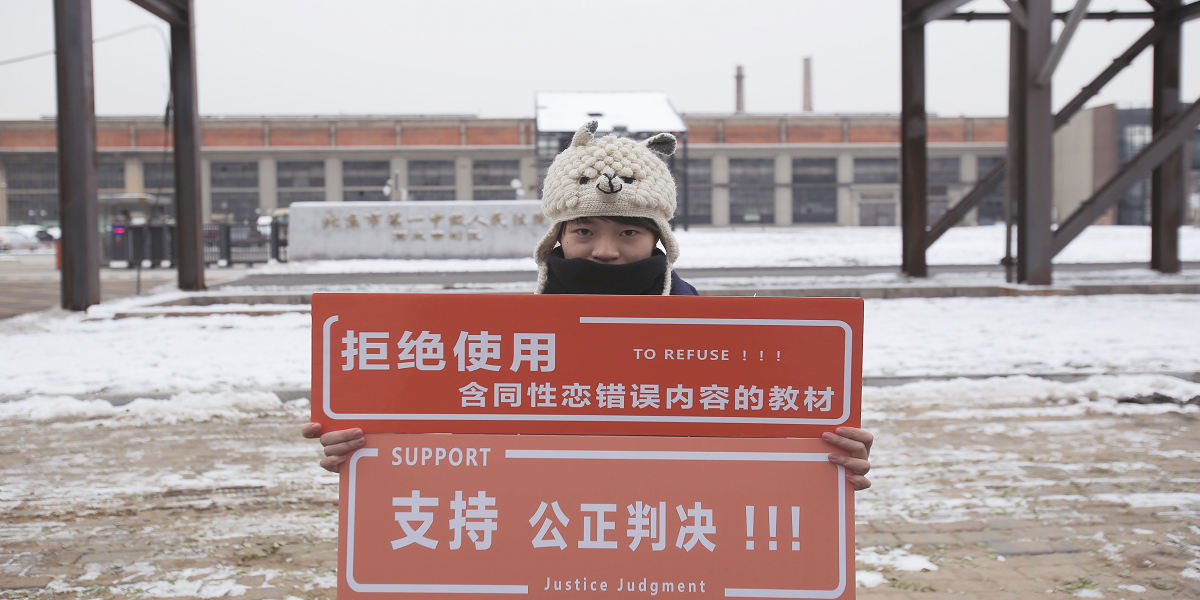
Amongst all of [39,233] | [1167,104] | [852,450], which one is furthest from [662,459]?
[39,233]

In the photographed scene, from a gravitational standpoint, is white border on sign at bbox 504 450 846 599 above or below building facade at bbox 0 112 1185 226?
below

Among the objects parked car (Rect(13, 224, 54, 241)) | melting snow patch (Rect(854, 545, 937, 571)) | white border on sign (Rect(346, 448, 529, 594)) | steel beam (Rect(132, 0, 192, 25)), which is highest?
steel beam (Rect(132, 0, 192, 25))

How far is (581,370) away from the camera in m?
2.03

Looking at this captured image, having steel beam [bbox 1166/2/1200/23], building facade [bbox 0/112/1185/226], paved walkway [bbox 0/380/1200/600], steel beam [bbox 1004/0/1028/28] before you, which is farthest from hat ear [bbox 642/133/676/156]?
building facade [bbox 0/112/1185/226]

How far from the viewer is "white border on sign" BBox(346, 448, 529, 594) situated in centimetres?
198

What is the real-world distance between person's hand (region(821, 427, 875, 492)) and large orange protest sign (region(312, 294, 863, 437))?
0.10ft

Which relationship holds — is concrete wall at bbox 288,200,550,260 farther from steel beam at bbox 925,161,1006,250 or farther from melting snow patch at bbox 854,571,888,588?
melting snow patch at bbox 854,571,888,588

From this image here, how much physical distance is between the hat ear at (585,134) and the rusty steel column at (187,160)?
13.8 meters

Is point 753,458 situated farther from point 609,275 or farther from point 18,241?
point 18,241

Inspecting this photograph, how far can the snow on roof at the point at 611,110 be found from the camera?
32219 millimetres

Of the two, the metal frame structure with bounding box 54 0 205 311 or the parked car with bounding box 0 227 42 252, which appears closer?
the metal frame structure with bounding box 54 0 205 311

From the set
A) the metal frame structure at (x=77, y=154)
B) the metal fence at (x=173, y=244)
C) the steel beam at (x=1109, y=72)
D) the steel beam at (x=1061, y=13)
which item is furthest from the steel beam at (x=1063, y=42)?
the metal fence at (x=173, y=244)

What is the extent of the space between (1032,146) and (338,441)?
1321 centimetres

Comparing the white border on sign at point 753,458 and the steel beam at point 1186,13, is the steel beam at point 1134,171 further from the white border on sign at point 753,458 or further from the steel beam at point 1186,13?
the white border on sign at point 753,458
